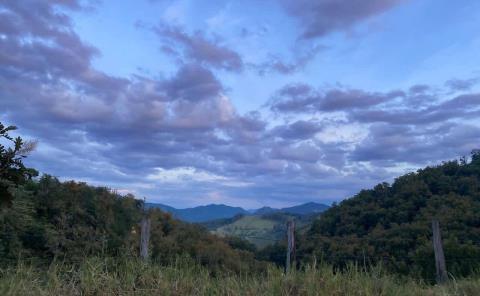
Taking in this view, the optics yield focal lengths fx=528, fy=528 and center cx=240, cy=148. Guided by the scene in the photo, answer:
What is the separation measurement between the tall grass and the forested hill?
6.81 metres

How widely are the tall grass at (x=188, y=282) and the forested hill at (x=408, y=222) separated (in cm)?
681

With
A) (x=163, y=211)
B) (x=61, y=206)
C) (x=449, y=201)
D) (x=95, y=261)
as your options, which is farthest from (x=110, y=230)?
(x=449, y=201)

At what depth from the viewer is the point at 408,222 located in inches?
974

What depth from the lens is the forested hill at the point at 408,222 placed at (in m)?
16.5

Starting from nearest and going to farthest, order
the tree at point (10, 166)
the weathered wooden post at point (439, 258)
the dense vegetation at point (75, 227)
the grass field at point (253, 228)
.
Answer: the tree at point (10, 166) → the weathered wooden post at point (439, 258) → the dense vegetation at point (75, 227) → the grass field at point (253, 228)

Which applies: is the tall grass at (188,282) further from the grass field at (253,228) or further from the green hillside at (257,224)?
the green hillside at (257,224)

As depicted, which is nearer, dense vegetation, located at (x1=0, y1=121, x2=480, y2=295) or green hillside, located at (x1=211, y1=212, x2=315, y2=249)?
dense vegetation, located at (x1=0, y1=121, x2=480, y2=295)

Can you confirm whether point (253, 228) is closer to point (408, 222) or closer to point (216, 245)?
point (216, 245)

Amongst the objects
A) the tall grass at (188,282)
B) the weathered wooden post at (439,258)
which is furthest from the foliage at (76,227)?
the tall grass at (188,282)

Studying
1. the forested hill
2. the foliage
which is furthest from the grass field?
the foliage

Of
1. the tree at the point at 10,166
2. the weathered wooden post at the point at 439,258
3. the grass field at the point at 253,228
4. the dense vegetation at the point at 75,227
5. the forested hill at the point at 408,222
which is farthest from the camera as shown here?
the grass field at the point at 253,228

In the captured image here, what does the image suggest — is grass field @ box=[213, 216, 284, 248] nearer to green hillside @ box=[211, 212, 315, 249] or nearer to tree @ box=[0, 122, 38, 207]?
green hillside @ box=[211, 212, 315, 249]

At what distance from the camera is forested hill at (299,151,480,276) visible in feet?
54.0

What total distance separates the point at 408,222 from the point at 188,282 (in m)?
20.4
